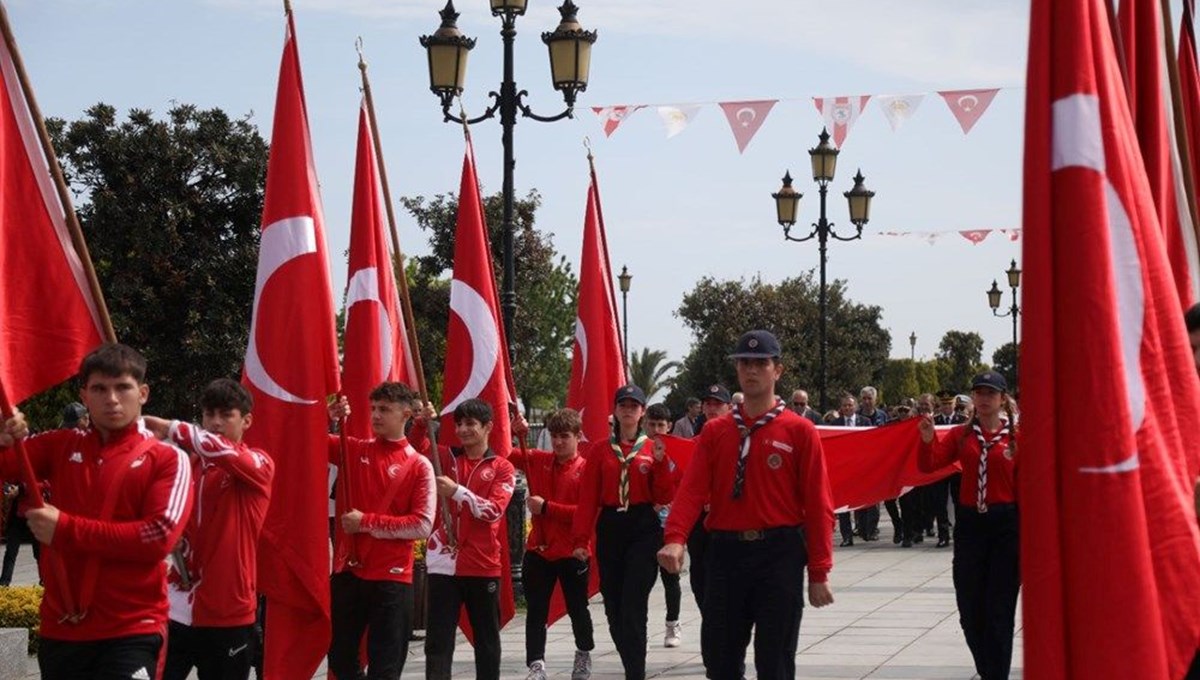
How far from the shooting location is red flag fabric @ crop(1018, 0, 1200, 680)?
3873 mm

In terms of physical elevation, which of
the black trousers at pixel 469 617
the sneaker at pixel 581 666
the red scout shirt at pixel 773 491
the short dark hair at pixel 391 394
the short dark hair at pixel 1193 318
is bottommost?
the sneaker at pixel 581 666

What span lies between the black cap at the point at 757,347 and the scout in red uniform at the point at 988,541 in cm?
280

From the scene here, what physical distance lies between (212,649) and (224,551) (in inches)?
18.3

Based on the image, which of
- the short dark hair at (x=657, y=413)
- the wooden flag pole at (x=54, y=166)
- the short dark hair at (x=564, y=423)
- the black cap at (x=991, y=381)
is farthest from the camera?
the short dark hair at (x=657, y=413)

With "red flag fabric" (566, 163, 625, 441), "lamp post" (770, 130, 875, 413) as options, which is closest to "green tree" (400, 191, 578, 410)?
"lamp post" (770, 130, 875, 413)

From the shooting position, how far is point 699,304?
214ft

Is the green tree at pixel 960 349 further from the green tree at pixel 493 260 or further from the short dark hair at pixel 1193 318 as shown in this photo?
the short dark hair at pixel 1193 318

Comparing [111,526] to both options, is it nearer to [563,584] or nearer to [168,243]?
[563,584]

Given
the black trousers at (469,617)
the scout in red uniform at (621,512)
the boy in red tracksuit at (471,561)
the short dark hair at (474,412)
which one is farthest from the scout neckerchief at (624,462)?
the black trousers at (469,617)

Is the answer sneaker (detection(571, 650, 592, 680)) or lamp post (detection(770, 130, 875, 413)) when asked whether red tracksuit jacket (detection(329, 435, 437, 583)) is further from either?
lamp post (detection(770, 130, 875, 413))

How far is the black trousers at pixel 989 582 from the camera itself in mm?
10414

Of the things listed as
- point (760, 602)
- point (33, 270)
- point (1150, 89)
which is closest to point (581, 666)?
point (760, 602)

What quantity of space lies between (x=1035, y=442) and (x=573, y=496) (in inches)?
318

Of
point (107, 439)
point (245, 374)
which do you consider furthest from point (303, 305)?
point (107, 439)
